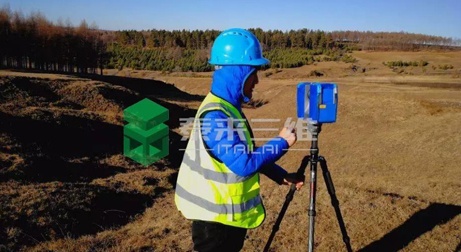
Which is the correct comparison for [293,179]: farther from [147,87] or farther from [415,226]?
[147,87]

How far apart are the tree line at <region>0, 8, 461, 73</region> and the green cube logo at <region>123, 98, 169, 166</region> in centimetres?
2912

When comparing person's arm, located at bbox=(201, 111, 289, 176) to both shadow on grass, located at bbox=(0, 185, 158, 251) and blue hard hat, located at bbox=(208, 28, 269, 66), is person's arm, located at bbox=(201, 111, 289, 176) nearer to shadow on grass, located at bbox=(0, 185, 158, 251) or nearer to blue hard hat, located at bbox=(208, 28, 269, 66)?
blue hard hat, located at bbox=(208, 28, 269, 66)

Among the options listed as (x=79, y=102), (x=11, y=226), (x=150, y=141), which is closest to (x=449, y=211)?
(x=11, y=226)

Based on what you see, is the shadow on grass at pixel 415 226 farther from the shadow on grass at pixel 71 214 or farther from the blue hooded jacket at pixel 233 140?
the shadow on grass at pixel 71 214

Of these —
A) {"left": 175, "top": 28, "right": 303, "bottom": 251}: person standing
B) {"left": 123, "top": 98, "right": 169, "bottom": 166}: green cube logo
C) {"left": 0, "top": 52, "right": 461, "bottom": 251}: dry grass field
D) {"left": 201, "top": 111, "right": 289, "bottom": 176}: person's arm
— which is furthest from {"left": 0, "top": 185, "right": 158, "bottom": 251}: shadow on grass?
{"left": 123, "top": 98, "right": 169, "bottom": 166}: green cube logo

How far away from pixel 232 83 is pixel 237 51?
0.76 ft

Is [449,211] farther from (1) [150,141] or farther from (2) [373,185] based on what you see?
(1) [150,141]

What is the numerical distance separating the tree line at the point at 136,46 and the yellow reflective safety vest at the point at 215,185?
4918 cm

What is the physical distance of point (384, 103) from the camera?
2291 centimetres

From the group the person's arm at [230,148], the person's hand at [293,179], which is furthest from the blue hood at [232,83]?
the person's hand at [293,179]

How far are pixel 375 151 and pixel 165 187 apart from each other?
960 cm

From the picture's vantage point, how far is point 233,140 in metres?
2.10

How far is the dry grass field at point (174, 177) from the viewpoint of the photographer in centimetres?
514

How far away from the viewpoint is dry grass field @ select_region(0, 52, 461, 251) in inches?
202
